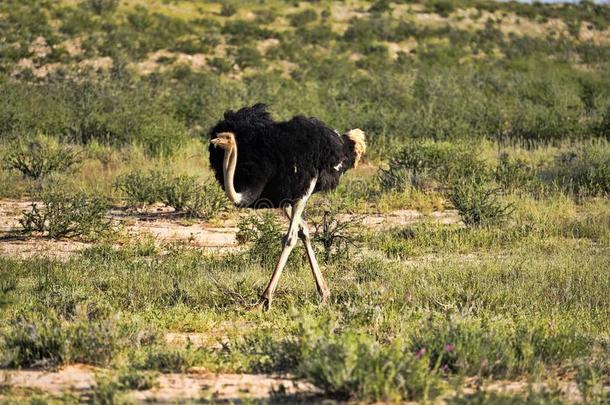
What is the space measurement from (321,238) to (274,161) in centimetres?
212

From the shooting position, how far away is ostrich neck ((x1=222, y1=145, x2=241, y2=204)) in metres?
7.30

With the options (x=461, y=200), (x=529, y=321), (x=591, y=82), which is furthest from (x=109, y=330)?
(x=591, y=82)

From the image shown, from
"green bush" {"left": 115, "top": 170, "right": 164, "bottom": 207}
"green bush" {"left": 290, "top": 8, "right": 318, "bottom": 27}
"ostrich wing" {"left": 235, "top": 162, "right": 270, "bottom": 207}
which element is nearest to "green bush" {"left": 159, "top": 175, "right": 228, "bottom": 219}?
"green bush" {"left": 115, "top": 170, "right": 164, "bottom": 207}

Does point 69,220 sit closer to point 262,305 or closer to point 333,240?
point 333,240

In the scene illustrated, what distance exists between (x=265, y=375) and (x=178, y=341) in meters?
1.06

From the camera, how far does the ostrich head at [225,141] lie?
740 centimetres

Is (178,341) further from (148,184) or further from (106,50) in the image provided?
(106,50)

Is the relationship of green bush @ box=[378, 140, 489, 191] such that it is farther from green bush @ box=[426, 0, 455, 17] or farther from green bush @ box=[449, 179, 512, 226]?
green bush @ box=[426, 0, 455, 17]

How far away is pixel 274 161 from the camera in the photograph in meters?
7.62

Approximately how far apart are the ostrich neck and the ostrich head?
0.03m

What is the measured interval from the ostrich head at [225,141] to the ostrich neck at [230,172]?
31 mm

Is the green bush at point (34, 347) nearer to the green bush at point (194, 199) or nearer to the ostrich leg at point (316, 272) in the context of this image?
the ostrich leg at point (316, 272)

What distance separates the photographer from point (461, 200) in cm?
1133

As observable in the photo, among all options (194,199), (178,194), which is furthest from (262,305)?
(178,194)
